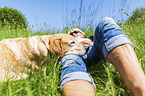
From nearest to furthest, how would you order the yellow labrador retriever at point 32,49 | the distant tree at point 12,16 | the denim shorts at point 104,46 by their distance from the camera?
the denim shorts at point 104,46 → the yellow labrador retriever at point 32,49 → the distant tree at point 12,16

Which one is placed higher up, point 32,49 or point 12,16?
point 12,16

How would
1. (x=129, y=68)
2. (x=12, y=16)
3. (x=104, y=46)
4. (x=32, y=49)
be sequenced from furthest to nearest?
(x=12, y=16) → (x=32, y=49) → (x=104, y=46) → (x=129, y=68)

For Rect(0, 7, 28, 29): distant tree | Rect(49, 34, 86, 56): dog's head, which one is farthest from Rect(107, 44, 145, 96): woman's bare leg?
Rect(0, 7, 28, 29): distant tree

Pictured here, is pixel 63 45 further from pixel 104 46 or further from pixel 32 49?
pixel 104 46

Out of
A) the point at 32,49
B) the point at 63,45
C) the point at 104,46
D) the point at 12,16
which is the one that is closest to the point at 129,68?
the point at 104,46

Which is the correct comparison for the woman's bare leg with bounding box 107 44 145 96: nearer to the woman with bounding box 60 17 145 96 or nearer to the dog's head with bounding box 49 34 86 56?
the woman with bounding box 60 17 145 96

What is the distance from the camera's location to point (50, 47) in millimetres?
1537

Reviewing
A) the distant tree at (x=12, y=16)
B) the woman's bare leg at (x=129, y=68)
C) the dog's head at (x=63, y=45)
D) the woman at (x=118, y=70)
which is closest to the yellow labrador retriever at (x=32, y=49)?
the dog's head at (x=63, y=45)

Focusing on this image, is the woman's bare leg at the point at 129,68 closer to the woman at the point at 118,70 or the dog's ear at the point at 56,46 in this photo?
the woman at the point at 118,70

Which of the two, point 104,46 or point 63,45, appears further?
point 63,45

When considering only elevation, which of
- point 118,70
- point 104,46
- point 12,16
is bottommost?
point 118,70

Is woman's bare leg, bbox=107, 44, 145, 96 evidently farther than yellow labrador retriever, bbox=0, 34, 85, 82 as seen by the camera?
No

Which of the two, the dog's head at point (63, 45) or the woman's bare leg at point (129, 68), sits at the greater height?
the dog's head at point (63, 45)

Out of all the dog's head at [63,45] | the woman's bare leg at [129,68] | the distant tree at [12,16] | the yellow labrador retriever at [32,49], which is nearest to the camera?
the woman's bare leg at [129,68]
